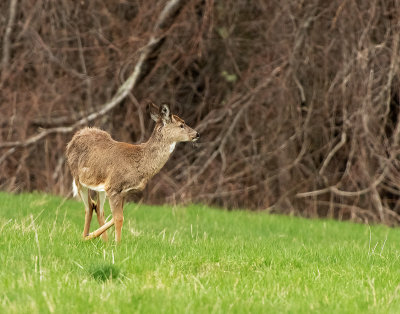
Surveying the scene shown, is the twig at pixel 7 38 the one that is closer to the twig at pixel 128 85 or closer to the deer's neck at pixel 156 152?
the twig at pixel 128 85

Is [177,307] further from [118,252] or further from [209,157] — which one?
[209,157]

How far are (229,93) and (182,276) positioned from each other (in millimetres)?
10147

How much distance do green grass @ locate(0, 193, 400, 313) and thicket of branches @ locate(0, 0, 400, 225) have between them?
20.4 ft

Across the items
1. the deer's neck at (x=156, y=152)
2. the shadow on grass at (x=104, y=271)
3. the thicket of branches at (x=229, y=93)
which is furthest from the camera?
the thicket of branches at (x=229, y=93)

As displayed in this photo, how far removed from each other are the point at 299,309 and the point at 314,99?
1022cm

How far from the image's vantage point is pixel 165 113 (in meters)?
7.55

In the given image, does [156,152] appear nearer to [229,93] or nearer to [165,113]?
[165,113]

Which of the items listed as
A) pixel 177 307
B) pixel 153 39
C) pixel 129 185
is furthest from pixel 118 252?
pixel 153 39

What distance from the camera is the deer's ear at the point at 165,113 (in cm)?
750

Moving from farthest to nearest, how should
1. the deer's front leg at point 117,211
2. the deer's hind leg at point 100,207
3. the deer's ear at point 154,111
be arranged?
the deer's hind leg at point 100,207 < the deer's ear at point 154,111 < the deer's front leg at point 117,211

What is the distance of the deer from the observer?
7234mm

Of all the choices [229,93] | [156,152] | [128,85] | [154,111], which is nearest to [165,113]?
[154,111]

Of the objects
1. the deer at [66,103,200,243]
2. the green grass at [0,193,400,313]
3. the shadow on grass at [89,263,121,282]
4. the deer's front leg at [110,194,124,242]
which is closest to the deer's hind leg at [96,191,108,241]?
the deer at [66,103,200,243]

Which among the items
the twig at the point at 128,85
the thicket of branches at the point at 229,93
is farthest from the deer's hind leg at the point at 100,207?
the twig at the point at 128,85
